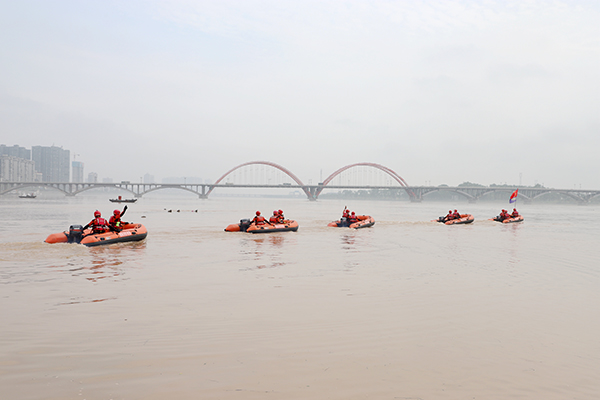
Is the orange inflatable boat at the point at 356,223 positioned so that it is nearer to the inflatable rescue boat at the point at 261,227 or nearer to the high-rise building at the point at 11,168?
the inflatable rescue boat at the point at 261,227

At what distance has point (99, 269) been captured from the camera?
505 inches

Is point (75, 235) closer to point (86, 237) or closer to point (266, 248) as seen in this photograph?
point (86, 237)

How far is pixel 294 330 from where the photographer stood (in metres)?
6.94

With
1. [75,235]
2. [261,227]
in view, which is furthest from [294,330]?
[261,227]

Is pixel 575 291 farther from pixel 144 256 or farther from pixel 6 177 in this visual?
pixel 6 177

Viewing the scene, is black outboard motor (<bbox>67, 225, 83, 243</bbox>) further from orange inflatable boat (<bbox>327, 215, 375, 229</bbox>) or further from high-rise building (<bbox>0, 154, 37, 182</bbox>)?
high-rise building (<bbox>0, 154, 37, 182</bbox>)

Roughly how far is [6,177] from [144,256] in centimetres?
20615

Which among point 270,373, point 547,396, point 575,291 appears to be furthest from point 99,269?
point 575,291

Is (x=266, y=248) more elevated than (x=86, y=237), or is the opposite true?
(x=86, y=237)

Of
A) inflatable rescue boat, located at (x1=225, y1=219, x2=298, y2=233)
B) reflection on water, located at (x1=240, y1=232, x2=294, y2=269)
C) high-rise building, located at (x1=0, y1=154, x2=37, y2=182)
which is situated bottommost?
reflection on water, located at (x1=240, y1=232, x2=294, y2=269)

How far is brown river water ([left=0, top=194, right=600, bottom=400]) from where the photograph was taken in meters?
4.85

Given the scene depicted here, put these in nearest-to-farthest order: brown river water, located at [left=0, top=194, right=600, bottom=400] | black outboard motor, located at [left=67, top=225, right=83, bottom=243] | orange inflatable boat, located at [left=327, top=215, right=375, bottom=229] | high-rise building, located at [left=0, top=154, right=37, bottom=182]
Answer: brown river water, located at [left=0, top=194, right=600, bottom=400] → black outboard motor, located at [left=67, top=225, right=83, bottom=243] → orange inflatable boat, located at [left=327, top=215, right=375, bottom=229] → high-rise building, located at [left=0, top=154, right=37, bottom=182]

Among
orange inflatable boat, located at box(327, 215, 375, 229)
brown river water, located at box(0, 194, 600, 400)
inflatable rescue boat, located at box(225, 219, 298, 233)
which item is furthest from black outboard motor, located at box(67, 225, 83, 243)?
orange inflatable boat, located at box(327, 215, 375, 229)

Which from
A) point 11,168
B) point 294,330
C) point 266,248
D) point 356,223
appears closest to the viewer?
point 294,330
